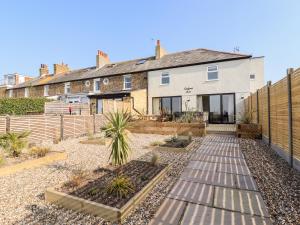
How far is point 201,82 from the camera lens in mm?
16844

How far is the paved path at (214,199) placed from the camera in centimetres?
287

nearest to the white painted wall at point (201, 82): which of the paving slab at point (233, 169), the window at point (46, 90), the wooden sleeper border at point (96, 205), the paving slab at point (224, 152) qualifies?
the paving slab at point (224, 152)

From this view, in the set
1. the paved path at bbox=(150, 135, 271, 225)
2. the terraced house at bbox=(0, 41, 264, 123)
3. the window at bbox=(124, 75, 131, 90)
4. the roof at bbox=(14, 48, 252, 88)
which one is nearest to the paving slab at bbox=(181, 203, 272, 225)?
the paved path at bbox=(150, 135, 271, 225)

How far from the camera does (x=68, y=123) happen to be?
1134 cm

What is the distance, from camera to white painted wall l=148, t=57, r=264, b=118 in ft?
50.2

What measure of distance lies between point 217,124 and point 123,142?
44.4ft

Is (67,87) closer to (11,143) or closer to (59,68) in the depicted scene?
(59,68)

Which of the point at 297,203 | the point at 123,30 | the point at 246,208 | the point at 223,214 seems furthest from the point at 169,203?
the point at 123,30

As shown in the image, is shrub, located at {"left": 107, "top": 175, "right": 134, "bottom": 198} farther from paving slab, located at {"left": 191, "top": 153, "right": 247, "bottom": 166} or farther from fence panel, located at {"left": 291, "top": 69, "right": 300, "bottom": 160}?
fence panel, located at {"left": 291, "top": 69, "right": 300, "bottom": 160}

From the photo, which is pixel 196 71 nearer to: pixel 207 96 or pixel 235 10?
pixel 207 96

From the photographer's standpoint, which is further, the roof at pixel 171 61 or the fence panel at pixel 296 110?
Result: the roof at pixel 171 61

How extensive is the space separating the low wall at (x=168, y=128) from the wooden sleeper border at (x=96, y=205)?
781cm

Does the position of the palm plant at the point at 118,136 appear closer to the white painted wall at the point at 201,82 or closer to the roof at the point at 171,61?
the white painted wall at the point at 201,82

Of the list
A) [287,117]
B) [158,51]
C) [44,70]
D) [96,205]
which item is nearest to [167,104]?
[158,51]
